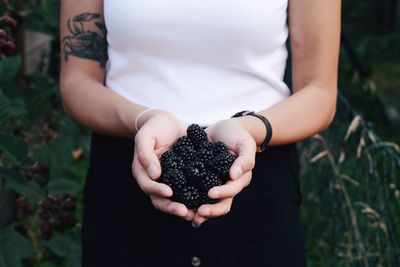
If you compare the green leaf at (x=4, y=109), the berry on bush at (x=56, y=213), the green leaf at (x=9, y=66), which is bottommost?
the berry on bush at (x=56, y=213)

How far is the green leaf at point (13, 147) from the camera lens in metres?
2.12

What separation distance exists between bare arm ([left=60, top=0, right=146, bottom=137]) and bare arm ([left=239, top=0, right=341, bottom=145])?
12.3 inches

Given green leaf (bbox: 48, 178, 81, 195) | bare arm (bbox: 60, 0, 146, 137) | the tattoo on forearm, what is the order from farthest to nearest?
green leaf (bbox: 48, 178, 81, 195) < the tattoo on forearm < bare arm (bbox: 60, 0, 146, 137)

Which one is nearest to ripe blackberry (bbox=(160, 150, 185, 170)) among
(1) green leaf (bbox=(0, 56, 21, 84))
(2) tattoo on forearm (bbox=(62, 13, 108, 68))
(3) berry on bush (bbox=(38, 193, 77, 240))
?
(2) tattoo on forearm (bbox=(62, 13, 108, 68))

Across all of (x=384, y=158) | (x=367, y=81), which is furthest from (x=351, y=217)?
(x=367, y=81)

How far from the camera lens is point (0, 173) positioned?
2229 millimetres

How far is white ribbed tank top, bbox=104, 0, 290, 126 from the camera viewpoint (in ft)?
5.53

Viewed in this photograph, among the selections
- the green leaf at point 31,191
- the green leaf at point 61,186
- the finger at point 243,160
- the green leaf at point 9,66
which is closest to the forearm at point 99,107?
the finger at point 243,160

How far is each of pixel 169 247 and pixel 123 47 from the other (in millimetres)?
446

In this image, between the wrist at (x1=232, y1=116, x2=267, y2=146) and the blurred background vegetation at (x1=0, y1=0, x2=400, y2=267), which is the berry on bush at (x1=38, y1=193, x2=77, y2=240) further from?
the wrist at (x1=232, y1=116, x2=267, y2=146)

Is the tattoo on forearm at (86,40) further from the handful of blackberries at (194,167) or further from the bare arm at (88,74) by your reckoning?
the handful of blackberries at (194,167)

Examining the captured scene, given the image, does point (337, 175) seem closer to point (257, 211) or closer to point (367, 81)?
point (257, 211)

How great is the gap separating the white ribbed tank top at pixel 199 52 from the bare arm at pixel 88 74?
72mm

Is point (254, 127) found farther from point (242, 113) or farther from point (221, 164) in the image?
point (221, 164)
